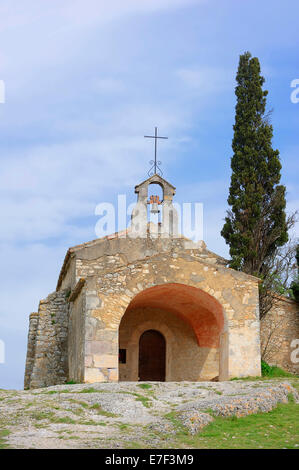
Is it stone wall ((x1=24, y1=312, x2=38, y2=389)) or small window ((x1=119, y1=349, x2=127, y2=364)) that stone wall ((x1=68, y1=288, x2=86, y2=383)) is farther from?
stone wall ((x1=24, y1=312, x2=38, y2=389))

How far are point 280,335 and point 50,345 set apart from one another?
7.99 metres

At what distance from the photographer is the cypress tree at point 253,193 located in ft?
68.6

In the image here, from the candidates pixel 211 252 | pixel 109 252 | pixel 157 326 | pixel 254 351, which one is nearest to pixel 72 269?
pixel 109 252

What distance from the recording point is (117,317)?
605 inches

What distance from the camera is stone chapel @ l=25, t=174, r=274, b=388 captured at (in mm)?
15398

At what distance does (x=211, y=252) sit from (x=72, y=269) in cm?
496

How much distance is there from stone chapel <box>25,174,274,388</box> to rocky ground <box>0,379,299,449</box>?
2538 millimetres

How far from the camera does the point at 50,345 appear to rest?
2025 centimetres

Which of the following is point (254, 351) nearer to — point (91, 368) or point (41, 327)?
point (91, 368)

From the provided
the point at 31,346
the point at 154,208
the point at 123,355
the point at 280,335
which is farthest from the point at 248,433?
the point at 31,346

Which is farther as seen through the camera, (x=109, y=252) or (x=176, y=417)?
(x=109, y=252)

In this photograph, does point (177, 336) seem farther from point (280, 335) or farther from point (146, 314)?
point (280, 335)

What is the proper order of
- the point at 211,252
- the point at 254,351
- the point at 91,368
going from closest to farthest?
the point at 91,368 < the point at 254,351 < the point at 211,252
